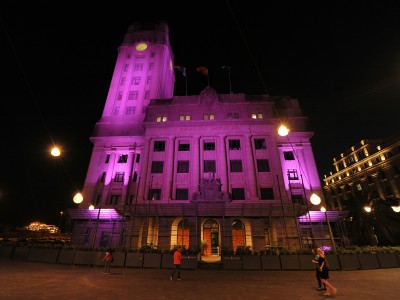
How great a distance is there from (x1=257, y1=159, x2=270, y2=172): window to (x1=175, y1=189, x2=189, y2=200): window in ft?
36.6

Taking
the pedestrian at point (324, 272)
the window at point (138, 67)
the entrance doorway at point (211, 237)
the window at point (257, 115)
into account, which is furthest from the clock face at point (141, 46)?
the pedestrian at point (324, 272)

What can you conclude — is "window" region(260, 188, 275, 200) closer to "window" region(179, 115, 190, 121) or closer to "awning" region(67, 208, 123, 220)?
"window" region(179, 115, 190, 121)

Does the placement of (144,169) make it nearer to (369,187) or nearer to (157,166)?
(157,166)

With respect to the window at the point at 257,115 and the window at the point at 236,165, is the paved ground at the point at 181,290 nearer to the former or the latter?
the window at the point at 236,165

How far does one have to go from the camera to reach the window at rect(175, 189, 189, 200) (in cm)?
3036

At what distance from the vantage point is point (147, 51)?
158ft

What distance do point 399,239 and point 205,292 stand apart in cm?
3280

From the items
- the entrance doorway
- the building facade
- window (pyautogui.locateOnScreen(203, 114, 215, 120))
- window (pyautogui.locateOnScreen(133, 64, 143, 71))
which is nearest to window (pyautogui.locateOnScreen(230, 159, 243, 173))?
the entrance doorway

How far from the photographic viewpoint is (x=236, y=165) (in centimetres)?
3241

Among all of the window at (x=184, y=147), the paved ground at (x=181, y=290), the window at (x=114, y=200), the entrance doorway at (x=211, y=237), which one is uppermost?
the window at (x=184, y=147)

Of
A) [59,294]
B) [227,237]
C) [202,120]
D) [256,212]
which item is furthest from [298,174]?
[59,294]

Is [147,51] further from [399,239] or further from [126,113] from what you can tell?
[399,239]

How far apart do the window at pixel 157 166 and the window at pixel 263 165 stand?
1456 cm

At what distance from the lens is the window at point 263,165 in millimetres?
31797
